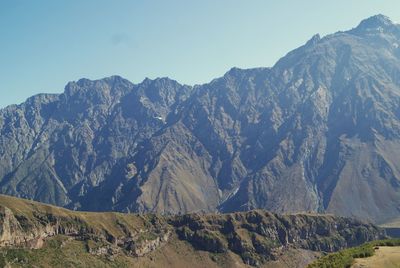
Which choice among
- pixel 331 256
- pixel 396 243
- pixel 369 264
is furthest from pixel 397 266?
pixel 396 243

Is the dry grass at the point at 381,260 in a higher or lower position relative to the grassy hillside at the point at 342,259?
lower

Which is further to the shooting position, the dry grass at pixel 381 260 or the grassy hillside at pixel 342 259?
the dry grass at pixel 381 260

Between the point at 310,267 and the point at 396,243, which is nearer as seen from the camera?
the point at 310,267

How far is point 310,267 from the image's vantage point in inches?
5487

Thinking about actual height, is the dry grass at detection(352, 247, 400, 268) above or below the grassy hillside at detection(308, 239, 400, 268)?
below

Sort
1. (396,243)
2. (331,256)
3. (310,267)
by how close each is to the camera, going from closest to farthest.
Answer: (310,267), (331,256), (396,243)

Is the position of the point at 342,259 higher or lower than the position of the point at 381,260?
higher

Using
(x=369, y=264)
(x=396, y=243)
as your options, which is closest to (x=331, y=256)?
(x=369, y=264)

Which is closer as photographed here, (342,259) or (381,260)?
(342,259)

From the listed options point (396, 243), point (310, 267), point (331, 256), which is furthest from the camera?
point (396, 243)

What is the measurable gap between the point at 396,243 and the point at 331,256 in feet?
130

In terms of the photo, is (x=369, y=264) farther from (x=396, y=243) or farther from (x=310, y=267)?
(x=396, y=243)

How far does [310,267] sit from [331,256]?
18.2m

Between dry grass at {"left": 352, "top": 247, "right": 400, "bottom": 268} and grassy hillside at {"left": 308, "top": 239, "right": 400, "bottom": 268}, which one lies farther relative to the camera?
dry grass at {"left": 352, "top": 247, "right": 400, "bottom": 268}
